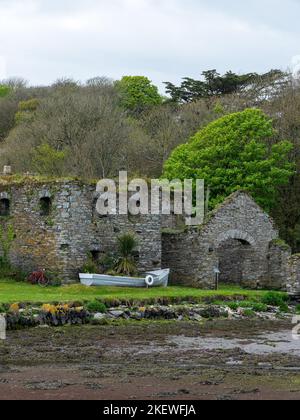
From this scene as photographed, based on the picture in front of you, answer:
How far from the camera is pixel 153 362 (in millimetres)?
20500

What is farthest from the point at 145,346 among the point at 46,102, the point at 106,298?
the point at 46,102

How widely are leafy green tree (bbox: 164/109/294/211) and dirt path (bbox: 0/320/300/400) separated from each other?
16444mm

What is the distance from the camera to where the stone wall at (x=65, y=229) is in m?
34.9

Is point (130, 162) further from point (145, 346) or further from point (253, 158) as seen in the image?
point (145, 346)

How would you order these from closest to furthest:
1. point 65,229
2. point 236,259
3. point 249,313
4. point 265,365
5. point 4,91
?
point 265,365
point 249,313
point 65,229
point 236,259
point 4,91

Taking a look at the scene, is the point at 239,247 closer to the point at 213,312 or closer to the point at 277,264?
the point at 277,264

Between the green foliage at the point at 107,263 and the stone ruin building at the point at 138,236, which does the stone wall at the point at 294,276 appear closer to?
the stone ruin building at the point at 138,236

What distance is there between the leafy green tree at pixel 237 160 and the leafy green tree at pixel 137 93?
29897 millimetres

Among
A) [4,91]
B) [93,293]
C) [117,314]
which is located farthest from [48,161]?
[4,91]

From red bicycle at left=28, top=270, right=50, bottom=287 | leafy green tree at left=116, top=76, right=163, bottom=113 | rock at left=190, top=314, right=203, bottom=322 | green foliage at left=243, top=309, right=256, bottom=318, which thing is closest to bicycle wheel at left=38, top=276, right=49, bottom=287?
red bicycle at left=28, top=270, right=50, bottom=287

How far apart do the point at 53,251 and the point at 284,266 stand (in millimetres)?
10911

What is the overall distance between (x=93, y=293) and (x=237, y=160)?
A: 15.9 meters

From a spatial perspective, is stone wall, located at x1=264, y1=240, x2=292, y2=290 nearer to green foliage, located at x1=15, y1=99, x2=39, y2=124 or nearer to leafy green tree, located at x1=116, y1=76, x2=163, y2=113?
green foliage, located at x1=15, y1=99, x2=39, y2=124

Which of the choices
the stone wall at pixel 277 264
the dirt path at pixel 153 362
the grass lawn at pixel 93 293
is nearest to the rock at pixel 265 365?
the dirt path at pixel 153 362
